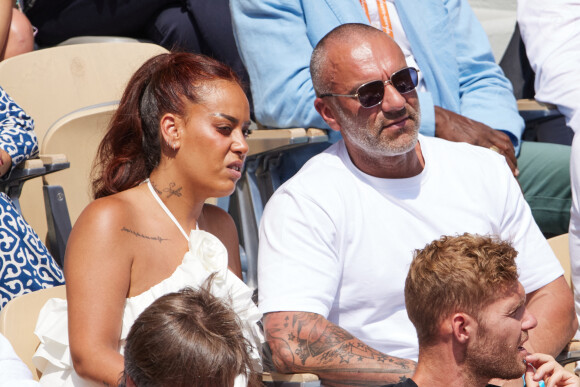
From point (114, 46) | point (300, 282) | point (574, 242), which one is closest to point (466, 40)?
point (574, 242)

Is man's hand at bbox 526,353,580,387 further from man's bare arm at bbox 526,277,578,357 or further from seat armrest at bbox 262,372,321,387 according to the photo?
seat armrest at bbox 262,372,321,387

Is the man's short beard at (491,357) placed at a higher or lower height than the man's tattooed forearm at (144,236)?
lower

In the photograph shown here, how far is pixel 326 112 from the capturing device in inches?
118

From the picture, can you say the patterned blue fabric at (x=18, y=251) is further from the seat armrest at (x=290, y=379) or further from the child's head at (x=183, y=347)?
the child's head at (x=183, y=347)

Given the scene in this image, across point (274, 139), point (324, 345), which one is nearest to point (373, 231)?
point (324, 345)

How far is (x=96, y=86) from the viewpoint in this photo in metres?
3.44

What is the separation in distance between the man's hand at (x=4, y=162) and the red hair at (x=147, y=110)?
409 mm

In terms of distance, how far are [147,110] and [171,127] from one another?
0.11 m

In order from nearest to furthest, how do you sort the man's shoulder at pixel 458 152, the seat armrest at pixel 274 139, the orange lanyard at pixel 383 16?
the man's shoulder at pixel 458 152, the seat armrest at pixel 274 139, the orange lanyard at pixel 383 16

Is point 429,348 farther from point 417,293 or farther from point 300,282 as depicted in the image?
point 300,282

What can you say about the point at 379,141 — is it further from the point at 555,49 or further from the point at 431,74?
the point at 555,49

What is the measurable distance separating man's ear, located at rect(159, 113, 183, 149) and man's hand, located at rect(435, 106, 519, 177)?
130cm

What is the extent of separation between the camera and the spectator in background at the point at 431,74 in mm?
3338

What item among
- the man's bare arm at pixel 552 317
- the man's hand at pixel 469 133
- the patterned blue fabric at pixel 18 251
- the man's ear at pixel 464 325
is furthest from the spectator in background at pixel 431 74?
the man's ear at pixel 464 325
